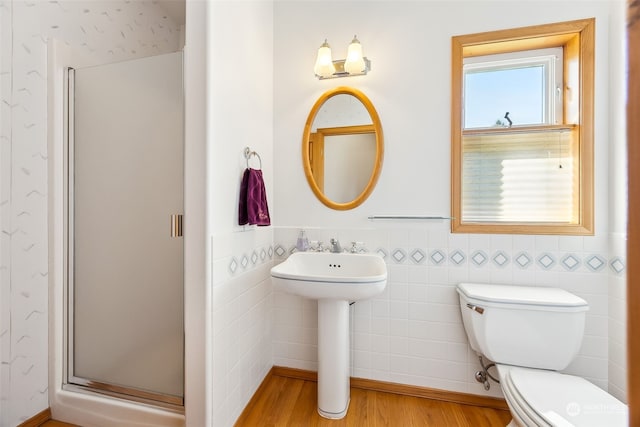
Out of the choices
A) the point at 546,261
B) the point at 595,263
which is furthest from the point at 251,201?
the point at 595,263

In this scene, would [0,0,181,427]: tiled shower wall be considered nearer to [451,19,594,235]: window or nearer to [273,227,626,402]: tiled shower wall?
[273,227,626,402]: tiled shower wall

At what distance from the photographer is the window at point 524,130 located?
1563 mm

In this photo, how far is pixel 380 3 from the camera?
1.78m

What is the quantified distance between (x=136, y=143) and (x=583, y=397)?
7.50ft

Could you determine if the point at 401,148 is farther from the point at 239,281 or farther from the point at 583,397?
the point at 583,397

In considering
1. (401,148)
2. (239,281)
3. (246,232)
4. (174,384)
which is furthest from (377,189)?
(174,384)

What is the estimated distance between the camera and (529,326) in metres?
1.36

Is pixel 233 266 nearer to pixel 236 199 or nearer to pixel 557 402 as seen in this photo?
pixel 236 199

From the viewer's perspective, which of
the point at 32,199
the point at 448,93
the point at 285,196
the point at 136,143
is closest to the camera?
the point at 32,199

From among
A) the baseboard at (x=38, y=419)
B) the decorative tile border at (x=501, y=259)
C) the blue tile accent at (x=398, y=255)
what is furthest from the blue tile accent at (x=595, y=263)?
the baseboard at (x=38, y=419)

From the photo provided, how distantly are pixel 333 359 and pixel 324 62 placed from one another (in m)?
1.70

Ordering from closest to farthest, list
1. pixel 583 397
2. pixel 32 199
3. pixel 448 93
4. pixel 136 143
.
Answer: pixel 583 397 → pixel 32 199 → pixel 136 143 → pixel 448 93

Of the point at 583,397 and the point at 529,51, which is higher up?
the point at 529,51

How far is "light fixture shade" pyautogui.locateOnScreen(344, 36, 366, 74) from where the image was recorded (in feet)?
5.59
